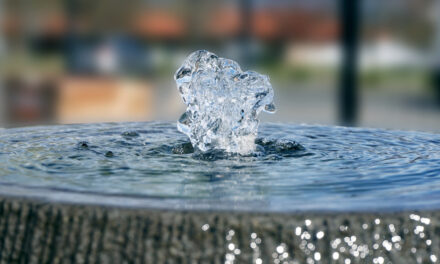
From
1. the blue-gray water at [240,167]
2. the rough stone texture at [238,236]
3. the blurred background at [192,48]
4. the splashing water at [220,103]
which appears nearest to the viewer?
the rough stone texture at [238,236]

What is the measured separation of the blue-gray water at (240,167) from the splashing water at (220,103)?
0.29ft

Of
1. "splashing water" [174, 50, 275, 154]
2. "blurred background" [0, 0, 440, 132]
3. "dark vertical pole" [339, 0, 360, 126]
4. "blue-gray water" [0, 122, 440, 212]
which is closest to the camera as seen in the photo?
"blue-gray water" [0, 122, 440, 212]

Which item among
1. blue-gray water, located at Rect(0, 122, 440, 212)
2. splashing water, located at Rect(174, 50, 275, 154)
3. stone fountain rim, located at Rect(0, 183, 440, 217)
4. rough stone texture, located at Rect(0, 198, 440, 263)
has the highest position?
splashing water, located at Rect(174, 50, 275, 154)

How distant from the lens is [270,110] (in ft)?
9.87

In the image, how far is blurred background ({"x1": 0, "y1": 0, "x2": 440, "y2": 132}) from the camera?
945 centimetres

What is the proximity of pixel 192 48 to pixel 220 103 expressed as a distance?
14187mm

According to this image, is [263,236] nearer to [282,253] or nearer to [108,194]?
[282,253]

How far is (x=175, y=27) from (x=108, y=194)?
13599mm

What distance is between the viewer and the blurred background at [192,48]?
945 centimetres

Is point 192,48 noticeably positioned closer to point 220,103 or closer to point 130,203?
point 220,103

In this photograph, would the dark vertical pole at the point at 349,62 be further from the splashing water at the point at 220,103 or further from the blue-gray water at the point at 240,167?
the splashing water at the point at 220,103

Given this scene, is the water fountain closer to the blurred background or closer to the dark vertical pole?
the dark vertical pole

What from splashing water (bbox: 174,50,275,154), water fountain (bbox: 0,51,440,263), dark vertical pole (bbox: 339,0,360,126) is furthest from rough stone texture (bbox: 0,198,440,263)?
dark vertical pole (bbox: 339,0,360,126)

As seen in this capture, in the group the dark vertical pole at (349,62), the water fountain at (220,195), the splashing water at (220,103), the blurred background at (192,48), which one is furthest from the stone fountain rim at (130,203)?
the blurred background at (192,48)
